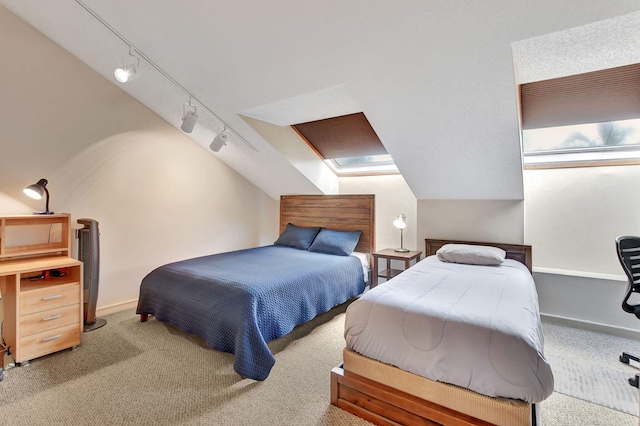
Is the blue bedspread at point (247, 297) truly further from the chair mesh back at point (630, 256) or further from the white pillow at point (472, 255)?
the chair mesh back at point (630, 256)

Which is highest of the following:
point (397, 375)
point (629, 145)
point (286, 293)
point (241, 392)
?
point (629, 145)

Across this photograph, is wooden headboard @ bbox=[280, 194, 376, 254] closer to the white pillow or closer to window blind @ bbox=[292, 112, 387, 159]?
window blind @ bbox=[292, 112, 387, 159]

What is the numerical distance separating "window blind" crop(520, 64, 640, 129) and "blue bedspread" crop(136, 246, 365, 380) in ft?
7.49

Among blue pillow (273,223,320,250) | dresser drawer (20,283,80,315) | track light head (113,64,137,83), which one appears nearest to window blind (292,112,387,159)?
blue pillow (273,223,320,250)

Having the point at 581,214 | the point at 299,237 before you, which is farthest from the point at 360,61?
the point at 581,214

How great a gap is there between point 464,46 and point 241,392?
8.47 feet

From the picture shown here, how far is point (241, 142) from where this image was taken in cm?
363

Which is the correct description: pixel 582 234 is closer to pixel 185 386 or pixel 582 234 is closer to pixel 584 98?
pixel 584 98

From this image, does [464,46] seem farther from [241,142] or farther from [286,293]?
[241,142]

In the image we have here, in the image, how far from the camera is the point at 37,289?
2.28 meters

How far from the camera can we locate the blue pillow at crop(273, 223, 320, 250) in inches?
162

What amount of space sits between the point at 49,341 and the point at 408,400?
262cm

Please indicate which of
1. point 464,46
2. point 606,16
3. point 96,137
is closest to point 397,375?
point 464,46

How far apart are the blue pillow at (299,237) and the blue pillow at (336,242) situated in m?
0.14
